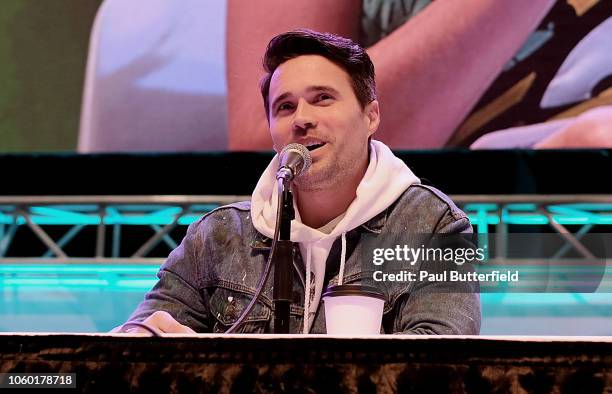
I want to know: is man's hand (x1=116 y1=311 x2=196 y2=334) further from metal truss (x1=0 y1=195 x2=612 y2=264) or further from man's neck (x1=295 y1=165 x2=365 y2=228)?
metal truss (x1=0 y1=195 x2=612 y2=264)

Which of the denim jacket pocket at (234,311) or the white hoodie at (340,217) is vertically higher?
the white hoodie at (340,217)

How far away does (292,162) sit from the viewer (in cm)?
157

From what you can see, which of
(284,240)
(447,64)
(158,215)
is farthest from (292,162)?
(158,215)

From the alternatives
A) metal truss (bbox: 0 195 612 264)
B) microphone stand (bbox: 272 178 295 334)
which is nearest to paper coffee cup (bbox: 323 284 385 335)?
microphone stand (bbox: 272 178 295 334)

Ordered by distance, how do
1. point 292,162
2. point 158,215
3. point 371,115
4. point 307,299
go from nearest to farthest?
point 292,162 → point 307,299 → point 371,115 → point 158,215

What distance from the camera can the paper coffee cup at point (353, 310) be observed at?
129 cm

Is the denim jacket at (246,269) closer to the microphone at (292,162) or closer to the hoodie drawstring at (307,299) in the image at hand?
the hoodie drawstring at (307,299)

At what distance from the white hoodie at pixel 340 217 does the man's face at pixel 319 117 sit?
7 centimetres

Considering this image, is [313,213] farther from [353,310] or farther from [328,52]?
[353,310]

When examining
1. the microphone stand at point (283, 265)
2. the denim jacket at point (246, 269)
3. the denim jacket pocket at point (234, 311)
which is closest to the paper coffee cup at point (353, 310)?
the microphone stand at point (283, 265)

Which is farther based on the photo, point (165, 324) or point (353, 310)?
point (165, 324)

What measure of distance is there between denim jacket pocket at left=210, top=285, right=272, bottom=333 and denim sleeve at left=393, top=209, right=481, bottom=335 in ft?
1.04

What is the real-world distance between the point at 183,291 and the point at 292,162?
0.58m

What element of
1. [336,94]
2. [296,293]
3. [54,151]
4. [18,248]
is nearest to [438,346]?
[296,293]
